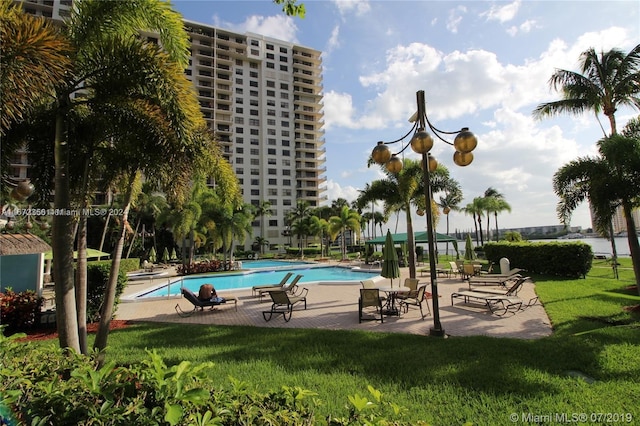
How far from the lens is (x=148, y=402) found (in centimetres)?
191

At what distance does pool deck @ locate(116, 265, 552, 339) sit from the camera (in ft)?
24.1

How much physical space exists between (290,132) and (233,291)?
2400 inches

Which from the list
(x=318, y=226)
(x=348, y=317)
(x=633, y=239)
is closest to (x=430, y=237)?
(x=348, y=317)

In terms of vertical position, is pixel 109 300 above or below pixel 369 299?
above

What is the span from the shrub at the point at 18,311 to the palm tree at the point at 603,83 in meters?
18.3

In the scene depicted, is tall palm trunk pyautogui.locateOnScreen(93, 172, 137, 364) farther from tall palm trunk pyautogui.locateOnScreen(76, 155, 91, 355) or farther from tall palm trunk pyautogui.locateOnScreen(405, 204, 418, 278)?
tall palm trunk pyautogui.locateOnScreen(405, 204, 418, 278)

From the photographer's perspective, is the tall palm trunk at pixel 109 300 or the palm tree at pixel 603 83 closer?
the tall palm trunk at pixel 109 300

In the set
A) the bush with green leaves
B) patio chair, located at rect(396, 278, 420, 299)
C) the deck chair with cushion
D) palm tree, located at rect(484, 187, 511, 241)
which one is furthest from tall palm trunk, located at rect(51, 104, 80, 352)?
palm tree, located at rect(484, 187, 511, 241)

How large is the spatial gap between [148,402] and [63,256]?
406cm

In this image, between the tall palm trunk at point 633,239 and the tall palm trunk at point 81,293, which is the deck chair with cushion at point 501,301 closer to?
the tall palm trunk at point 633,239

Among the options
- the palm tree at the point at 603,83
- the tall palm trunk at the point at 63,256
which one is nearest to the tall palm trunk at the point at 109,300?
the tall palm trunk at the point at 63,256

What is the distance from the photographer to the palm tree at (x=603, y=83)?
10.5m

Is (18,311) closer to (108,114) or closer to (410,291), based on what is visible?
(108,114)

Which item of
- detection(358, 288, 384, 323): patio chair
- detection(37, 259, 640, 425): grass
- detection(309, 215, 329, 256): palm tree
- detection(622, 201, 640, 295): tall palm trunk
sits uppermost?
→ detection(309, 215, 329, 256): palm tree
